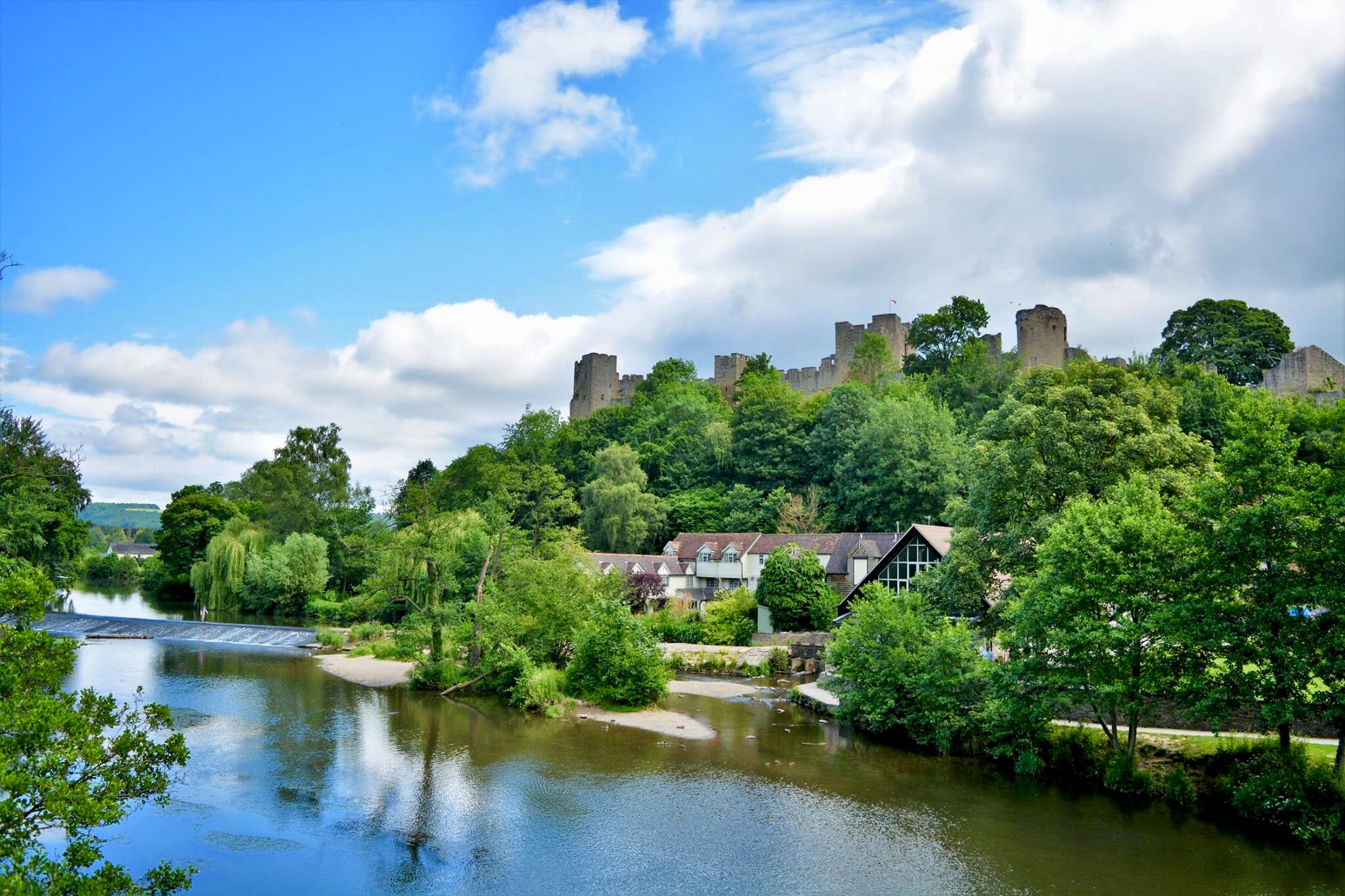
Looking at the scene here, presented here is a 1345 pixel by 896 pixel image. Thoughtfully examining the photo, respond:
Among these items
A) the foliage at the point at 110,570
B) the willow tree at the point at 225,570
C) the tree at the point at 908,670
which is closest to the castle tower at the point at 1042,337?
the tree at the point at 908,670

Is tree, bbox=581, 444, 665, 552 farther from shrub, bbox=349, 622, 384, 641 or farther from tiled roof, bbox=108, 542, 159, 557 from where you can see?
tiled roof, bbox=108, 542, 159, 557

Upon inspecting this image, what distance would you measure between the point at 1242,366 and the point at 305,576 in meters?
55.6

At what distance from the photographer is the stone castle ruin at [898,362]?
159 ft

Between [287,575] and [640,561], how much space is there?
20.3 meters

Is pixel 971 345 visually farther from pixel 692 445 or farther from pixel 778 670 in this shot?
pixel 778 670

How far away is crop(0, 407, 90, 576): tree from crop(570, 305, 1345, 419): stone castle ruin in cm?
4317

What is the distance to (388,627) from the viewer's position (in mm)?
45281

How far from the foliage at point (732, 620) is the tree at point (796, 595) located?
1.36 metres

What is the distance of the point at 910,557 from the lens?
3669 cm

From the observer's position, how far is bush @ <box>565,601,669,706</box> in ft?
94.6

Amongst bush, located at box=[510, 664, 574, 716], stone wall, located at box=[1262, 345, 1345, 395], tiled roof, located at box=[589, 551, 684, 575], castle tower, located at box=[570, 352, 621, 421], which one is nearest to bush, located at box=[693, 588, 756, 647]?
tiled roof, located at box=[589, 551, 684, 575]

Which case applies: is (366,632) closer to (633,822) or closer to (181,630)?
(181,630)

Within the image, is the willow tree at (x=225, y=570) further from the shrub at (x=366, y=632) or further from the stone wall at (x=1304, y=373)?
the stone wall at (x=1304, y=373)

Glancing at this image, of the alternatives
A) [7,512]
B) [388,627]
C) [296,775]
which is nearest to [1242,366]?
[388,627]
